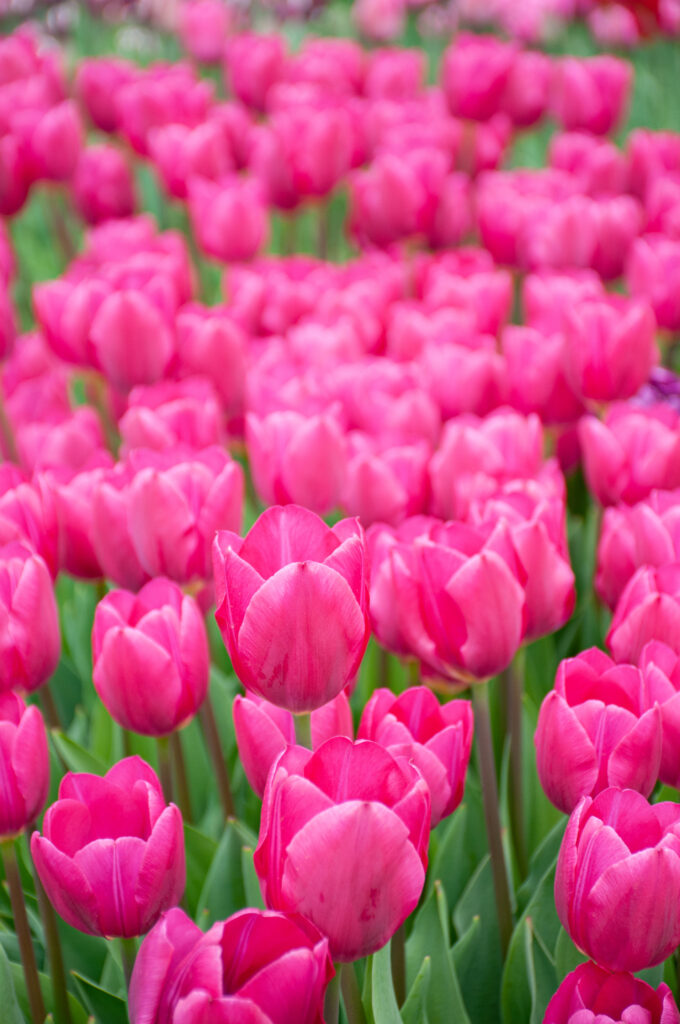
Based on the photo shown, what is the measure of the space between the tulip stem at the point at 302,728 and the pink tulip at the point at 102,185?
1886mm

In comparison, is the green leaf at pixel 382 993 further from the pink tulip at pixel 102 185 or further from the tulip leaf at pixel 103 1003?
the pink tulip at pixel 102 185

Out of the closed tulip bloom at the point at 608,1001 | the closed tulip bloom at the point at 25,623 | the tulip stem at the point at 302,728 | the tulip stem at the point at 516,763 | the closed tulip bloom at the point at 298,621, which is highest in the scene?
the closed tulip bloom at the point at 298,621

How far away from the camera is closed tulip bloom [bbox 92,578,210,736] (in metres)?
0.88

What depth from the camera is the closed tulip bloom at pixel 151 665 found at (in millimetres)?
875

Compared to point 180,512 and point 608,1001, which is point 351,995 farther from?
point 180,512

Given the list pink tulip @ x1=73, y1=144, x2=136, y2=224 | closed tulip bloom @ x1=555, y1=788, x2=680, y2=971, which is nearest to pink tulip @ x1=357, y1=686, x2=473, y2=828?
closed tulip bloom @ x1=555, y1=788, x2=680, y2=971

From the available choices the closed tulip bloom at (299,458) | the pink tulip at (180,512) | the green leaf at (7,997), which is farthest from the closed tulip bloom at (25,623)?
the closed tulip bloom at (299,458)

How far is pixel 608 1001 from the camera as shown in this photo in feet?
2.14

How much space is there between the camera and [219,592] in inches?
29.6

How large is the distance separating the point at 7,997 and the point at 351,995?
0.26 m

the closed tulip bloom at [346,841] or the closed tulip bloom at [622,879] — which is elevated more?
the closed tulip bloom at [346,841]

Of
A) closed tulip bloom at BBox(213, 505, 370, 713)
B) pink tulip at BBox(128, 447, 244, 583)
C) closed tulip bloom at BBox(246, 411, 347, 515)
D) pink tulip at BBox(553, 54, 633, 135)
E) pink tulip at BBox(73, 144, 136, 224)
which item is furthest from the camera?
pink tulip at BBox(553, 54, 633, 135)

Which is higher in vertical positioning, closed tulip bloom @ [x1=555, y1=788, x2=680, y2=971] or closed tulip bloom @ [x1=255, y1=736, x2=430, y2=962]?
closed tulip bloom @ [x1=255, y1=736, x2=430, y2=962]

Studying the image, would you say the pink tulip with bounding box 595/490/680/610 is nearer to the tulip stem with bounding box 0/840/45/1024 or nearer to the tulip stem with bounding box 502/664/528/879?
the tulip stem with bounding box 502/664/528/879
